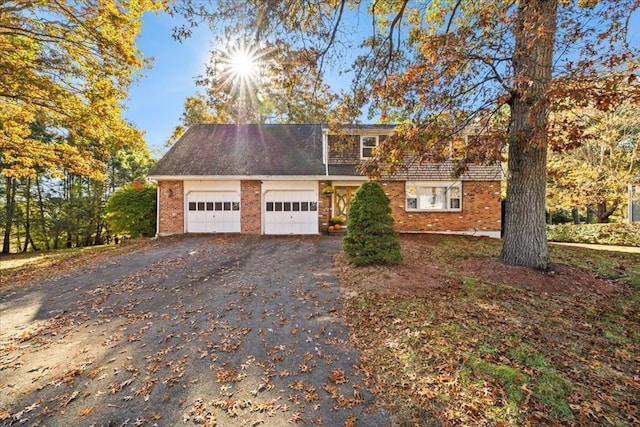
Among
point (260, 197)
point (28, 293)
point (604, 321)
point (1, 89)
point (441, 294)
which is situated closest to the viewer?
point (604, 321)

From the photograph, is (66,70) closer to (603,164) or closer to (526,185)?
(526,185)

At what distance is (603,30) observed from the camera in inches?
189

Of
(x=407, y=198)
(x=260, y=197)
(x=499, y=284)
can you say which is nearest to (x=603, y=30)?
(x=499, y=284)

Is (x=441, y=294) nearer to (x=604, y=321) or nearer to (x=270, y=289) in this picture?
(x=604, y=321)

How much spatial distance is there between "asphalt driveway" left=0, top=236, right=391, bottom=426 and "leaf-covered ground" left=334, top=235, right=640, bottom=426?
49 cm

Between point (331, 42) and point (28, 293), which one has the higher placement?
point (331, 42)

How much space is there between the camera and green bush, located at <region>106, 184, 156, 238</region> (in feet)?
48.9

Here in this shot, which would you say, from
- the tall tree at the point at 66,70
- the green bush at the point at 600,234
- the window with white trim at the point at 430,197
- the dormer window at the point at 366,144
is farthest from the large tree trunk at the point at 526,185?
the green bush at the point at 600,234

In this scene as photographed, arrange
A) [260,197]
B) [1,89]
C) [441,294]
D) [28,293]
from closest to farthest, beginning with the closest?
[441,294] < [28,293] < [1,89] < [260,197]

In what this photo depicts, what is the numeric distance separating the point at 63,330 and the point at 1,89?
892cm

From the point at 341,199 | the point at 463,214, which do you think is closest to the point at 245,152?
the point at 341,199

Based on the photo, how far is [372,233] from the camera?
7.43 meters

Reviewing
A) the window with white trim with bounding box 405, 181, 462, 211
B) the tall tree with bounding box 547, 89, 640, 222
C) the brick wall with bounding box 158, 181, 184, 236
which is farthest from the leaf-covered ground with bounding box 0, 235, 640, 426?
the tall tree with bounding box 547, 89, 640, 222

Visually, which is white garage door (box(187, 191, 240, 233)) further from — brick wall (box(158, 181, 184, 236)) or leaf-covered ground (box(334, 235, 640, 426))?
leaf-covered ground (box(334, 235, 640, 426))
